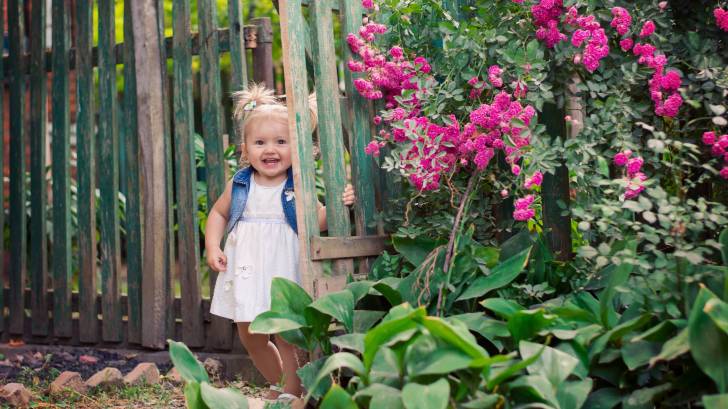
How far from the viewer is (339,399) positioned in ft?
8.72

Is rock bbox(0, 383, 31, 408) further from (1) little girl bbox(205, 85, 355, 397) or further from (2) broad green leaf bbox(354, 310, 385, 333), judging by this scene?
(2) broad green leaf bbox(354, 310, 385, 333)

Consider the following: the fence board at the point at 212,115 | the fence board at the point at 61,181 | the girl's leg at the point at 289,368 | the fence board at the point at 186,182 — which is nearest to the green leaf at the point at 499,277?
the girl's leg at the point at 289,368

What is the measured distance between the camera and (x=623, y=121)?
3.18 metres

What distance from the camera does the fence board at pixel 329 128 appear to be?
3.71m

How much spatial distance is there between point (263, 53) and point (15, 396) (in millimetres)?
2107

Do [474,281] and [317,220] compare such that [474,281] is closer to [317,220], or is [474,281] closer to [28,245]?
[317,220]

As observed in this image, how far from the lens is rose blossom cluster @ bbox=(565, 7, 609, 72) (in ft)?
10.4

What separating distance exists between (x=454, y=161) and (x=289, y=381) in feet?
3.76

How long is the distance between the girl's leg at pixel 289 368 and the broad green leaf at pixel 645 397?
4.82ft

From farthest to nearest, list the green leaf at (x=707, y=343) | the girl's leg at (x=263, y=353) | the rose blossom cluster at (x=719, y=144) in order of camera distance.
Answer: the girl's leg at (x=263, y=353) → the rose blossom cluster at (x=719, y=144) → the green leaf at (x=707, y=343)

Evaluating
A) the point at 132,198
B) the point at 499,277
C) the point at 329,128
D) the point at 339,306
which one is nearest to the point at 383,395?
the point at 339,306

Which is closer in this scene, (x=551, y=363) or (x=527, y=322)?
(x=551, y=363)

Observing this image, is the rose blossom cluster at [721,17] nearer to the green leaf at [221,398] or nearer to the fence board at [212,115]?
the green leaf at [221,398]

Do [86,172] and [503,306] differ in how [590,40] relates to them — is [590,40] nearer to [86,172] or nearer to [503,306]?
[503,306]
